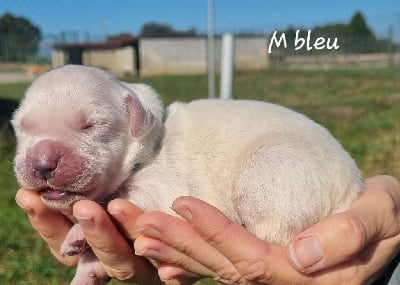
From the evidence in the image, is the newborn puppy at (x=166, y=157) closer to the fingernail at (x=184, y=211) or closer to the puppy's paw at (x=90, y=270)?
the puppy's paw at (x=90, y=270)

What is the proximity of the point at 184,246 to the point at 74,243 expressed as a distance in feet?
1.28

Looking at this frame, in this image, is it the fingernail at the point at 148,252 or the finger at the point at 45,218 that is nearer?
the fingernail at the point at 148,252

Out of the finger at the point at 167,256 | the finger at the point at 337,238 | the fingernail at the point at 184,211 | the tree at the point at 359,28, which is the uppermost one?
the tree at the point at 359,28

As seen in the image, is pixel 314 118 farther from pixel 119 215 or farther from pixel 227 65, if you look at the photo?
pixel 119 215

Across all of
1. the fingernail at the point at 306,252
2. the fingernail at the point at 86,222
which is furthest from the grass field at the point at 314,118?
the fingernail at the point at 306,252

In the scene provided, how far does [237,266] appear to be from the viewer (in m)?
2.06

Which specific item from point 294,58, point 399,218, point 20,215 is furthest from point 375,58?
point 399,218

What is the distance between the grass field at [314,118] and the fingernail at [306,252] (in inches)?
56.8

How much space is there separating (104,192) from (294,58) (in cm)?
1125

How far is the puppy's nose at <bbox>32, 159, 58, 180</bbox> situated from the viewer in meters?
1.86

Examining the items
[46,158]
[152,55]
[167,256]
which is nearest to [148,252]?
[167,256]

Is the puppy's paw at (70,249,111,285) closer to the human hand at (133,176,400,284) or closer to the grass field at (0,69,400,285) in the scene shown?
the human hand at (133,176,400,284)

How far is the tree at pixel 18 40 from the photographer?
16.5 metres

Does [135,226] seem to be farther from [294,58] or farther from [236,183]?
[294,58]
